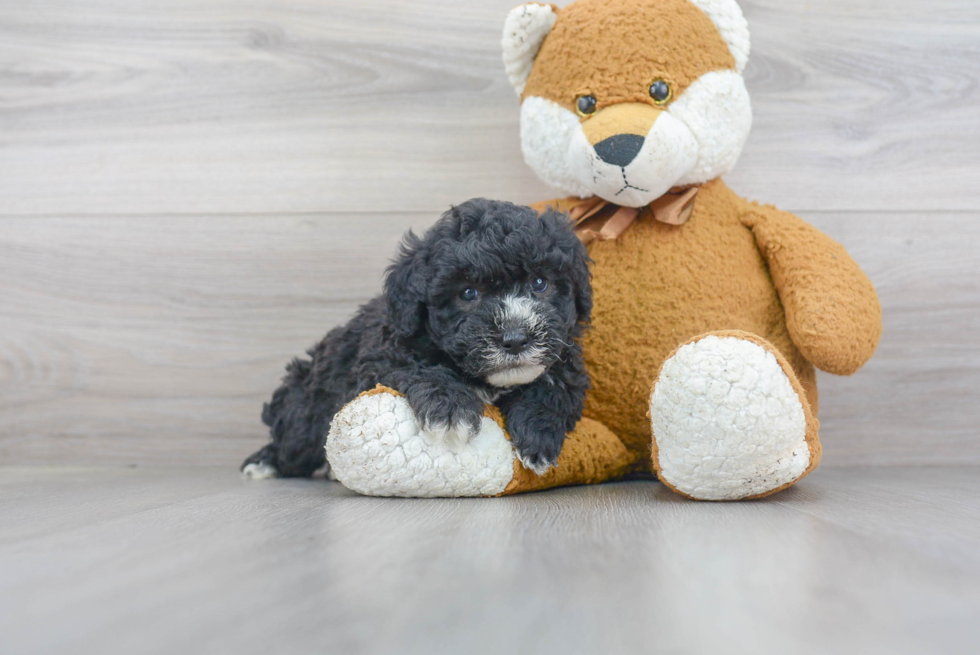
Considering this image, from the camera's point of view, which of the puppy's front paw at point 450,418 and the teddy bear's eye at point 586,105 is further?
the teddy bear's eye at point 586,105

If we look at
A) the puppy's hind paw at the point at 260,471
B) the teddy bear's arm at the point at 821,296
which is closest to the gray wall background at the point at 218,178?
the puppy's hind paw at the point at 260,471

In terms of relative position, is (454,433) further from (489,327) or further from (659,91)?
(659,91)

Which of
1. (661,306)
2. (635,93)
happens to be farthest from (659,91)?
(661,306)

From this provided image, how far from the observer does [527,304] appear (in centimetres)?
92

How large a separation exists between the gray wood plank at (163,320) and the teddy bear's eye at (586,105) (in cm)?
45

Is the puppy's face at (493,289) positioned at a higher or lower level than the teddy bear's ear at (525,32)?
lower

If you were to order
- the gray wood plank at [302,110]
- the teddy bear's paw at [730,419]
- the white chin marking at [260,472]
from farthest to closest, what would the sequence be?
1. the gray wood plank at [302,110]
2. the white chin marking at [260,472]
3. the teddy bear's paw at [730,419]

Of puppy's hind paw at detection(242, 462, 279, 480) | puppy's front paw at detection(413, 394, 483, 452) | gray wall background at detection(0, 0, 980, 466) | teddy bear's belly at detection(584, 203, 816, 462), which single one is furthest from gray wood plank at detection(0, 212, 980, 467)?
puppy's front paw at detection(413, 394, 483, 452)

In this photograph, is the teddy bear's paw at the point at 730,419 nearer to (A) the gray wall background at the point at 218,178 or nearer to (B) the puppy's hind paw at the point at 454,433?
(B) the puppy's hind paw at the point at 454,433

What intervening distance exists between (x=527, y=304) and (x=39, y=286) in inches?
44.0

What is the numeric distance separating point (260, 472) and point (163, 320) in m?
0.43

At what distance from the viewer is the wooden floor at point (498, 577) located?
18.6 inches

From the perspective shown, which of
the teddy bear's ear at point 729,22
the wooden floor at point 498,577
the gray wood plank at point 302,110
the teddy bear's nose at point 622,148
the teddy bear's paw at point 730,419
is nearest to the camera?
the wooden floor at point 498,577

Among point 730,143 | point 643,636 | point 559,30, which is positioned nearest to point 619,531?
point 643,636
